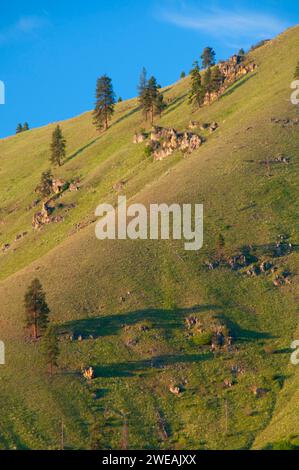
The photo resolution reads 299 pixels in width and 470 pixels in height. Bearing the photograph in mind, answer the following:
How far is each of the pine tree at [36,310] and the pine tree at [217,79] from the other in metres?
93.5

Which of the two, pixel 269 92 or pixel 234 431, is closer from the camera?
pixel 234 431

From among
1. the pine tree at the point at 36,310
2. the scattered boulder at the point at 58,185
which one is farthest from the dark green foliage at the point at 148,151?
the pine tree at the point at 36,310

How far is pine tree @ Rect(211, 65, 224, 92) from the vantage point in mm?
175750

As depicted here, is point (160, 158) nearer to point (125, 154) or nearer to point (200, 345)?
point (125, 154)

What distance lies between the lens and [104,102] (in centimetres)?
18700

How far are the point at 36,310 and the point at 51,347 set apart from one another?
753 cm

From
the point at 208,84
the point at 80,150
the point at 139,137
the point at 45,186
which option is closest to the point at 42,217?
the point at 45,186

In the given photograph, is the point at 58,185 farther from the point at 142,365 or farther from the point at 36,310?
the point at 142,365

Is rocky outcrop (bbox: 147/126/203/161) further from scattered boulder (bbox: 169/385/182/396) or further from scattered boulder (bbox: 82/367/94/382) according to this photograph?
scattered boulder (bbox: 169/385/182/396)

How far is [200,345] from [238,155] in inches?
1904

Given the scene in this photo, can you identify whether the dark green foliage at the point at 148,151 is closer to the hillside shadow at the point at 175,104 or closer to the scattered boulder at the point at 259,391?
the hillside shadow at the point at 175,104

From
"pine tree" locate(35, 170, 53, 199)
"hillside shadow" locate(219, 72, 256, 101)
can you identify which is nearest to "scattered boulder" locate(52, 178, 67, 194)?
"pine tree" locate(35, 170, 53, 199)

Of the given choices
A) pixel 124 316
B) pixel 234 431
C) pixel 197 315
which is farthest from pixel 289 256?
pixel 234 431
